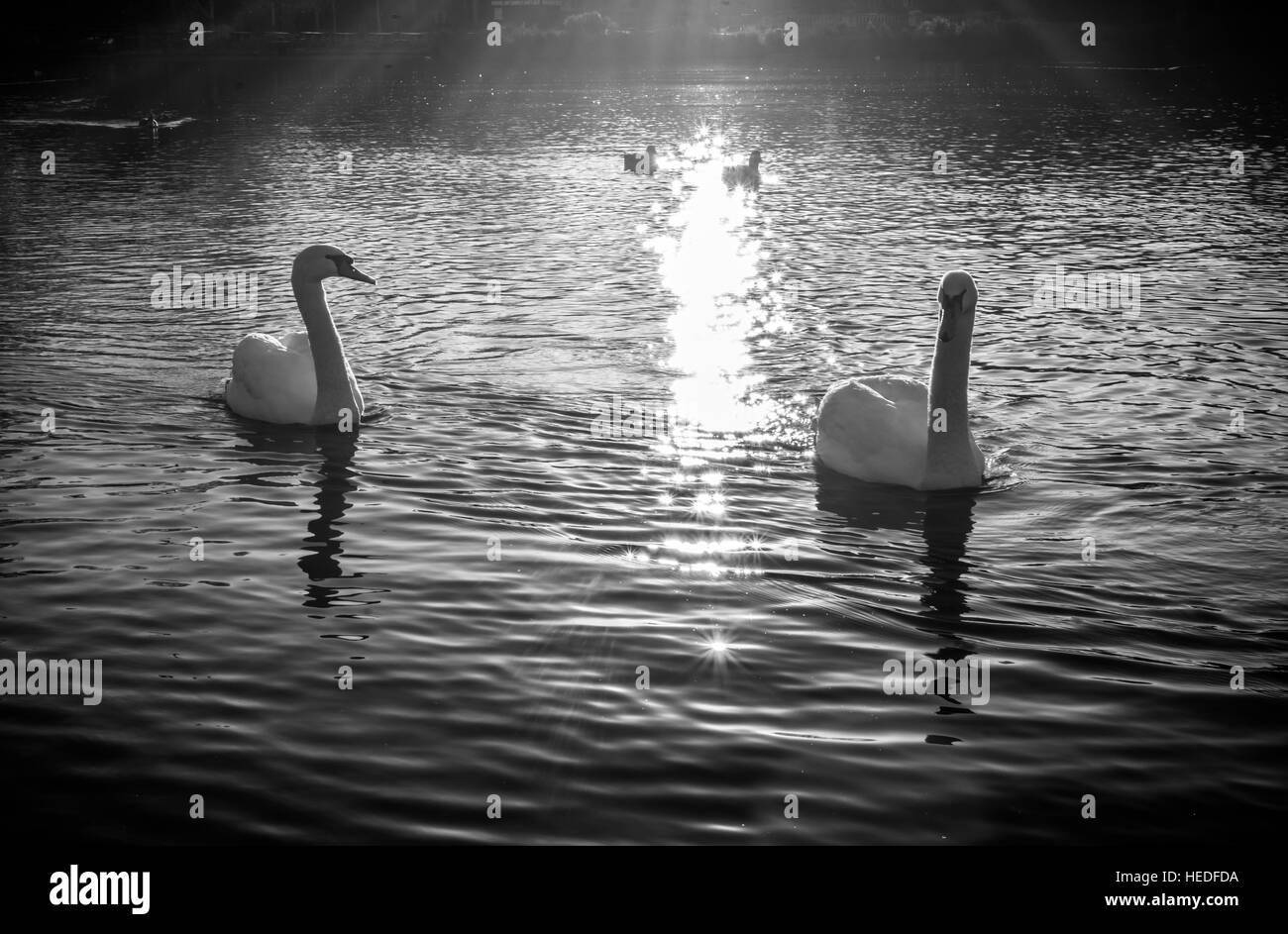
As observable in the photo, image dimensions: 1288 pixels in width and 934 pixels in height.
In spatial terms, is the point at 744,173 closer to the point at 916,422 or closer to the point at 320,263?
the point at 320,263

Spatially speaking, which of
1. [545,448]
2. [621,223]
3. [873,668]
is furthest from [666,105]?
[873,668]

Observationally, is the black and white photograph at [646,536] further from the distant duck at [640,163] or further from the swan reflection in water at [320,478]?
the distant duck at [640,163]

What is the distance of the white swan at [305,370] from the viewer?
1401cm

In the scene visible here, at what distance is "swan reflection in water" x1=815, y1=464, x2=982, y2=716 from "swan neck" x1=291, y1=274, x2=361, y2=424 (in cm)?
464

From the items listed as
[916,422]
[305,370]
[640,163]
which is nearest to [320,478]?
[305,370]

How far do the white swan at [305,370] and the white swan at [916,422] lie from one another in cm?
467

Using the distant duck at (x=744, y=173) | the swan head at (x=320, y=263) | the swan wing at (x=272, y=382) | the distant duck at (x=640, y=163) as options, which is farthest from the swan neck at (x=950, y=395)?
the distant duck at (x=640, y=163)

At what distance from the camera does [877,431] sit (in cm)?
1224

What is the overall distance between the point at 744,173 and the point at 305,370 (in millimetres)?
21819

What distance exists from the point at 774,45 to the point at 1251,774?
89166mm

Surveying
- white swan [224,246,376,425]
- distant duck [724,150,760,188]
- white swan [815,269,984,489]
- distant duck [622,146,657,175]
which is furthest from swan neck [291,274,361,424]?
distant duck [622,146,657,175]

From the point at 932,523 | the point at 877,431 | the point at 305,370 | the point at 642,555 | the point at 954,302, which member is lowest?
the point at 642,555

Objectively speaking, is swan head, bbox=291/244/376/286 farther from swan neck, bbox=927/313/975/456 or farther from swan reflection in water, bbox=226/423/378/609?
swan neck, bbox=927/313/975/456
